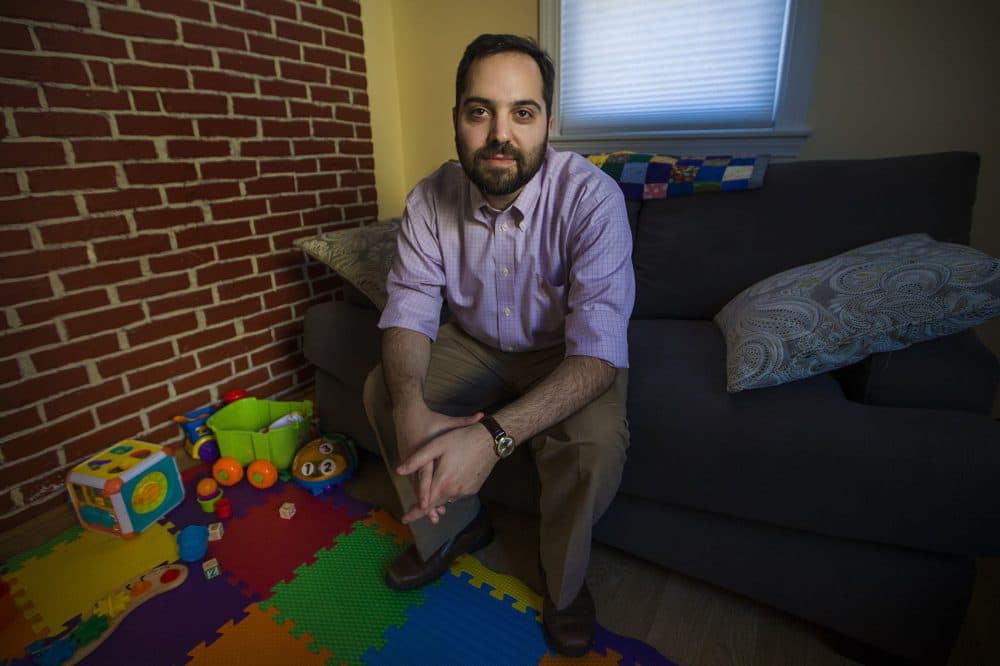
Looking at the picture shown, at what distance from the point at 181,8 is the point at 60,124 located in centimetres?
52

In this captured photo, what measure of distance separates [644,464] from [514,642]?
1.46 ft

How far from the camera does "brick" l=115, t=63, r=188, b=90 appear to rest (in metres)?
1.45

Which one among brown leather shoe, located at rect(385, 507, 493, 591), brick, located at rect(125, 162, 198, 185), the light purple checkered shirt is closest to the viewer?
the light purple checkered shirt

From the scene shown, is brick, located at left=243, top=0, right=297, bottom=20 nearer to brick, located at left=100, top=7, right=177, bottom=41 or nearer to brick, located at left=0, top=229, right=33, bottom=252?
brick, located at left=100, top=7, right=177, bottom=41

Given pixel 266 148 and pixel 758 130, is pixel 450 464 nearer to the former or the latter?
pixel 266 148

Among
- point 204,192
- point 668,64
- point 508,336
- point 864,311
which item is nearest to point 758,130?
point 668,64

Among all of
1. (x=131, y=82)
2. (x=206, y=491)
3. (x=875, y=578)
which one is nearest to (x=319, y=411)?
(x=206, y=491)

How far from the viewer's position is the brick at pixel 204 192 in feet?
5.28

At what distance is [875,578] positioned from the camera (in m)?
0.92

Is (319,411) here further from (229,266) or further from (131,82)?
(131,82)

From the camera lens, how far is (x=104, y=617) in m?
1.10

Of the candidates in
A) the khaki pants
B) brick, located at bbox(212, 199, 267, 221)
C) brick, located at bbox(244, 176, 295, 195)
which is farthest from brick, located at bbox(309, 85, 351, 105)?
the khaki pants

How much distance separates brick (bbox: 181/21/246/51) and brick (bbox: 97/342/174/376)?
96 cm

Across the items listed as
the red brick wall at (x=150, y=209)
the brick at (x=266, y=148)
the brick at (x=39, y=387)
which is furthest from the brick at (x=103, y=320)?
the brick at (x=266, y=148)
